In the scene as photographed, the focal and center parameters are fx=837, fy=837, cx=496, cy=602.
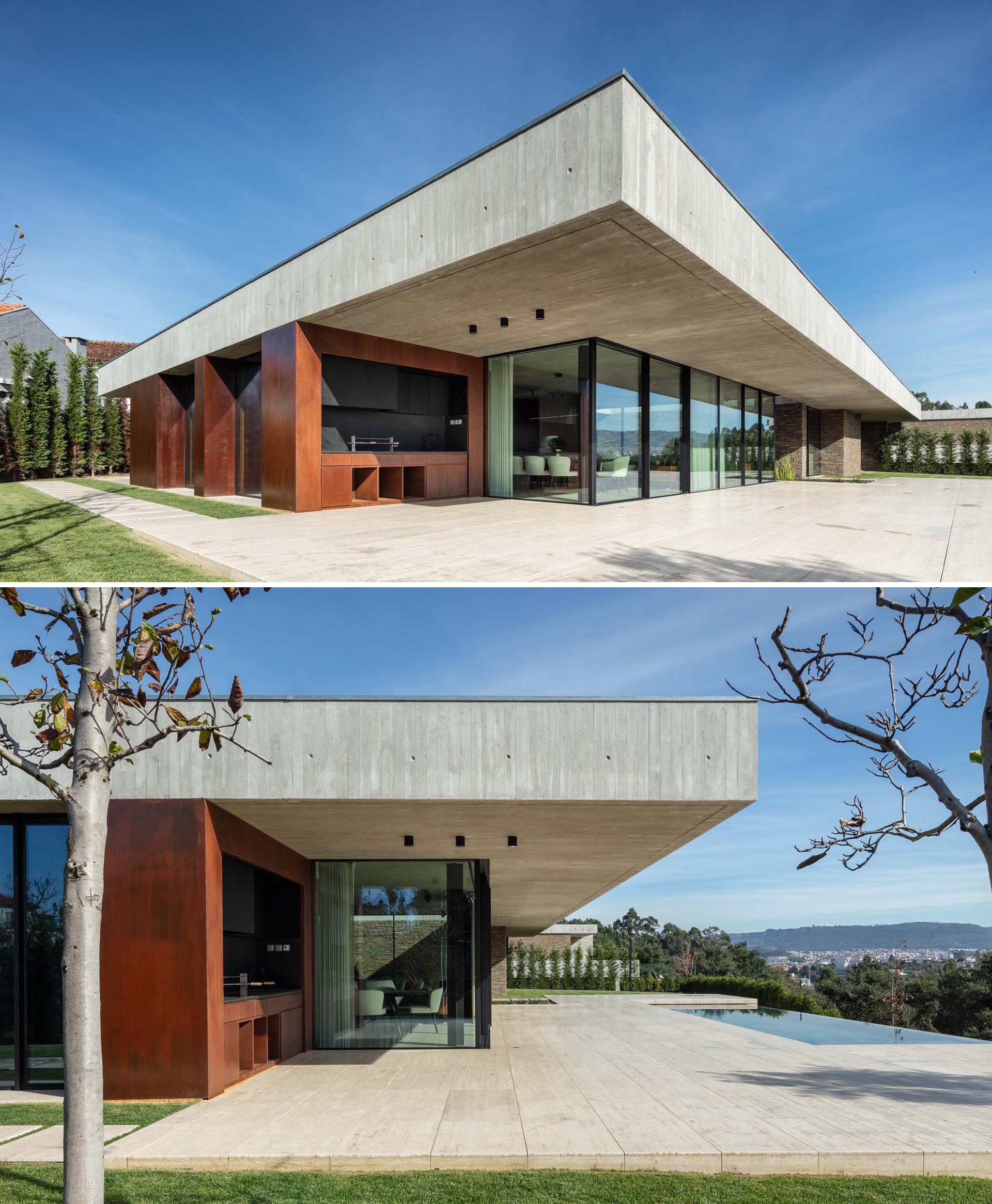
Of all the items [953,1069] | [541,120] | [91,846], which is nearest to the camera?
[91,846]

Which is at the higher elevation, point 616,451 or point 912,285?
point 912,285

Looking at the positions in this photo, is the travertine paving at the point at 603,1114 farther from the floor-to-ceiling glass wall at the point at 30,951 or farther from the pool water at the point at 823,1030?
the floor-to-ceiling glass wall at the point at 30,951

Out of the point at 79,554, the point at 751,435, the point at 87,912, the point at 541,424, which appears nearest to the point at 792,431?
the point at 751,435

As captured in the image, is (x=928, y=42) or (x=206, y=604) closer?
(x=206, y=604)

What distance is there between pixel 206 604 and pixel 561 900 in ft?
43.6

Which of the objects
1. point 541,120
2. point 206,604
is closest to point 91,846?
point 206,604

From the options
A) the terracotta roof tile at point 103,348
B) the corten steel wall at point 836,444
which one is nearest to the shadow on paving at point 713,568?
the corten steel wall at point 836,444

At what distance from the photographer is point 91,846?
328 centimetres

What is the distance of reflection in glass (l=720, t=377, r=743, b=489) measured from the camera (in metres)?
18.4

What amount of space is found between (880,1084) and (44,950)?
788 centimetres

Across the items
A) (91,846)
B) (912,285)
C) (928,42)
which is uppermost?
(912,285)

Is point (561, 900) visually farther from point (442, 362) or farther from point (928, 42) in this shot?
point (928, 42)

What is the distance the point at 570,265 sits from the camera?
29.3ft

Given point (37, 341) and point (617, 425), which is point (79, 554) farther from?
point (37, 341)
